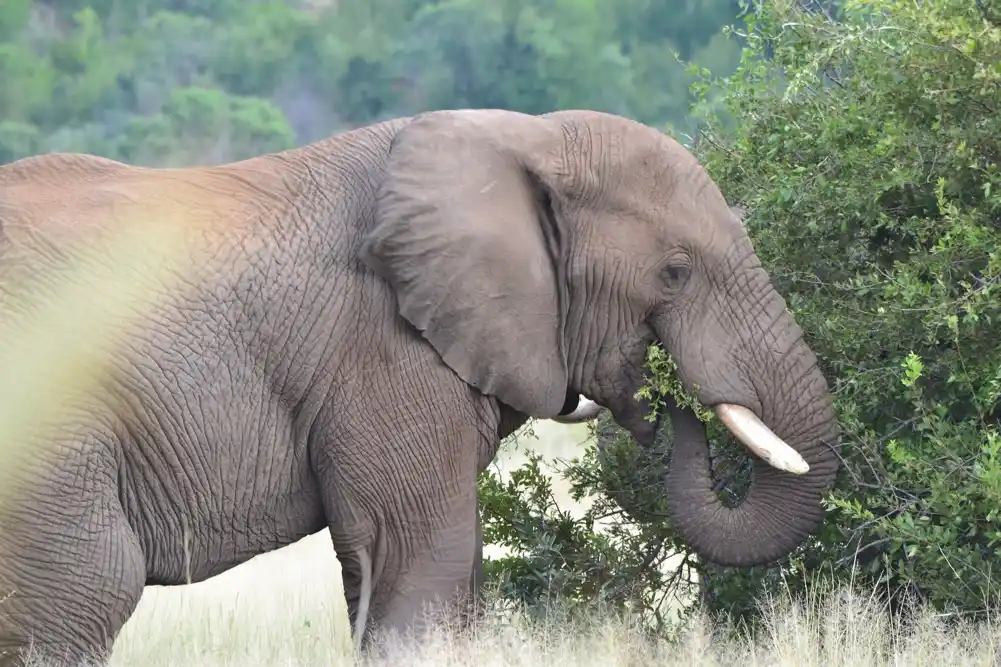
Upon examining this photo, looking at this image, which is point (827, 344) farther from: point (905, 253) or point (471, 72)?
point (471, 72)

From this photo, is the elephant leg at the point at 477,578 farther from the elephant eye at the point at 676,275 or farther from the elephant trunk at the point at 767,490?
the elephant eye at the point at 676,275

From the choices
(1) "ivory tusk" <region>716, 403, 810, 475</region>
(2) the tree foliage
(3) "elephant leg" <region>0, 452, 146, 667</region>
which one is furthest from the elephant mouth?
(2) the tree foliage

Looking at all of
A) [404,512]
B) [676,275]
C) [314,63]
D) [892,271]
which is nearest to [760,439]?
[676,275]

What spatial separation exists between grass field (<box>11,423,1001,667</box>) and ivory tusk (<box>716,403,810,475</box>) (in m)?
0.52

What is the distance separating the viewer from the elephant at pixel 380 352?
614 cm

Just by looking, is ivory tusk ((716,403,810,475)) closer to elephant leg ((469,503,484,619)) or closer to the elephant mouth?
the elephant mouth

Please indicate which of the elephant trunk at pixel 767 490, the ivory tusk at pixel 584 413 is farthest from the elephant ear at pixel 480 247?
the ivory tusk at pixel 584 413

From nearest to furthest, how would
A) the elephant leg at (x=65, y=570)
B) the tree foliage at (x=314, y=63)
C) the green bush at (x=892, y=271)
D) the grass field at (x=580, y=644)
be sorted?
the elephant leg at (x=65, y=570) < the grass field at (x=580, y=644) < the green bush at (x=892, y=271) < the tree foliage at (x=314, y=63)

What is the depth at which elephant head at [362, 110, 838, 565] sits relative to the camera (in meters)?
6.41

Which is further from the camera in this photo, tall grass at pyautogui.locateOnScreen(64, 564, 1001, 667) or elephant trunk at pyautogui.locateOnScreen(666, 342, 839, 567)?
elephant trunk at pyautogui.locateOnScreen(666, 342, 839, 567)

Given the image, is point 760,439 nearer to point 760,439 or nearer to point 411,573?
point 760,439

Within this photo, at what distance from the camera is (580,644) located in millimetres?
6723

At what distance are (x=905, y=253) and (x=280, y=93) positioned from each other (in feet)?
170

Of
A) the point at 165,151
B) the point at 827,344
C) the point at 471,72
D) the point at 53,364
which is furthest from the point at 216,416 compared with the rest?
the point at 471,72
